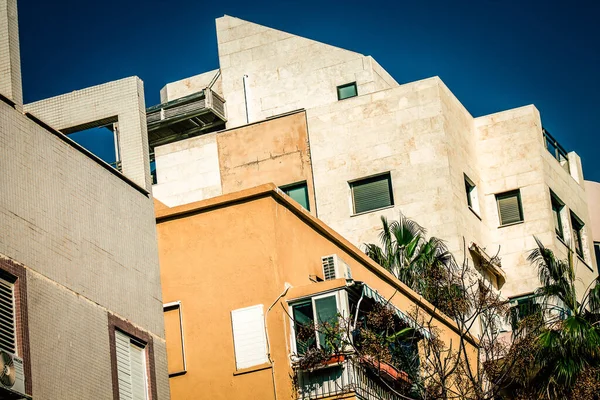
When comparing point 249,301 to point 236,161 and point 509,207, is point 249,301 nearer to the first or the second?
point 236,161

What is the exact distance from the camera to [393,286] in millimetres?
30516

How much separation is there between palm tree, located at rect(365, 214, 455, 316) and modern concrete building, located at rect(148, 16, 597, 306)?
57 centimetres

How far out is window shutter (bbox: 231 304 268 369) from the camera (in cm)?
2520

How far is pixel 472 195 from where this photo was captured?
4353 cm

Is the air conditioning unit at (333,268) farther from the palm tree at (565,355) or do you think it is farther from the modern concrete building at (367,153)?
the modern concrete building at (367,153)

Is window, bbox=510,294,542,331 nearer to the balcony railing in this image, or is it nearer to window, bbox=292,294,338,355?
window, bbox=292,294,338,355

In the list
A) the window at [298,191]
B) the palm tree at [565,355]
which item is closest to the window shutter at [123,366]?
the palm tree at [565,355]

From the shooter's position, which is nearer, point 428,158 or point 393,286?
point 393,286

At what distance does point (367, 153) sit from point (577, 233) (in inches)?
338

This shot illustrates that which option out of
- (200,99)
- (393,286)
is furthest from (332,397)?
(200,99)

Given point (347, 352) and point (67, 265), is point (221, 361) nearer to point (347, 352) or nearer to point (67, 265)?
point (347, 352)

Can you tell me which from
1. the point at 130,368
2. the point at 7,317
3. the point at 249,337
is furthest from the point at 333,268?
the point at 7,317

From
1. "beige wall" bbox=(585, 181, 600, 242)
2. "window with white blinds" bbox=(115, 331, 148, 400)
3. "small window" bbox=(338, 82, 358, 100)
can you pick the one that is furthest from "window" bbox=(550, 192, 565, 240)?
"window with white blinds" bbox=(115, 331, 148, 400)

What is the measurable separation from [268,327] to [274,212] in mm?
2168
